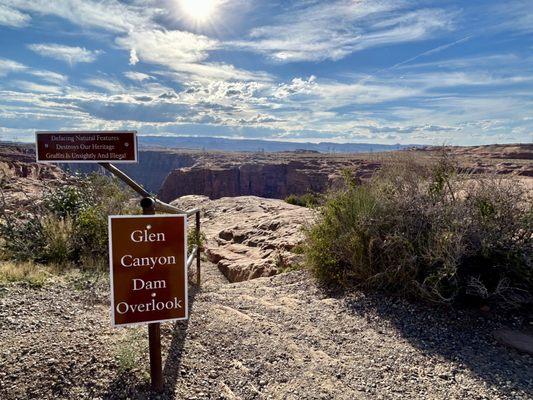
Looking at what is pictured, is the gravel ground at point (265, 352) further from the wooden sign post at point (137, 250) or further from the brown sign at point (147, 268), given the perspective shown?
the brown sign at point (147, 268)

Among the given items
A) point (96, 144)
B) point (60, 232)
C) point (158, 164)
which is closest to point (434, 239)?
point (96, 144)

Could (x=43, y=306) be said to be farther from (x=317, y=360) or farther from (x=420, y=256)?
(x=420, y=256)

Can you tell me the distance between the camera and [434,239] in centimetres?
488

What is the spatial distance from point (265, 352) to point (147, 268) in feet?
5.36

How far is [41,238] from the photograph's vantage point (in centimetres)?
688

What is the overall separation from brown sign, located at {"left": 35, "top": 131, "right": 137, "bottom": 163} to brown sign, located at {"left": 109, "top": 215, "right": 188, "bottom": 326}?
1.79 ft

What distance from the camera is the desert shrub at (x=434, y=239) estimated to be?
480 centimetres

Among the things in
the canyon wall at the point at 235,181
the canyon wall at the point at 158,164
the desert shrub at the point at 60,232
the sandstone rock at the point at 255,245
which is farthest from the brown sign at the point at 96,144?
the canyon wall at the point at 158,164

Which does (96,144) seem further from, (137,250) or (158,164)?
(158,164)

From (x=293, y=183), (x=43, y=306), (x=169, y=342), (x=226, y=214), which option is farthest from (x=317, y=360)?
(x=293, y=183)

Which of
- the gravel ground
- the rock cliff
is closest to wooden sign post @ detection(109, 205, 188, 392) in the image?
the gravel ground

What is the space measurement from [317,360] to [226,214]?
13.3 metres

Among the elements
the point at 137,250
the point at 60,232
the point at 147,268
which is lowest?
the point at 60,232

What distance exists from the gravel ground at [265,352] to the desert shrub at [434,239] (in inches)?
12.4
